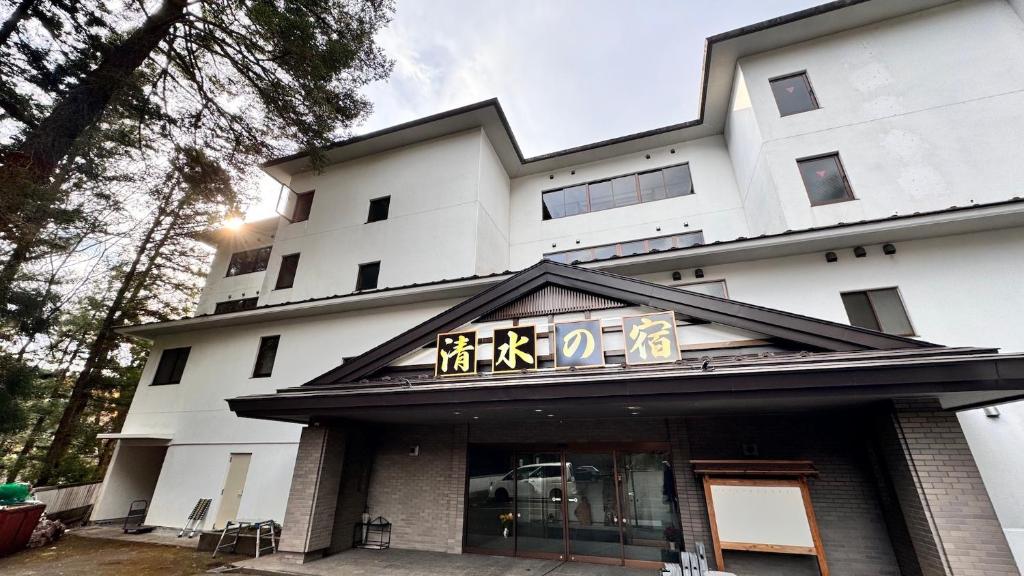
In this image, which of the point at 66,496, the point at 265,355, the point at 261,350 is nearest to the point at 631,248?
the point at 265,355

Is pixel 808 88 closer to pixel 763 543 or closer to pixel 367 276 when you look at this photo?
pixel 763 543

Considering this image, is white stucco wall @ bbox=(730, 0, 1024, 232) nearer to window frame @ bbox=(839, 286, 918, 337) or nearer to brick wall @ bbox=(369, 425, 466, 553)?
window frame @ bbox=(839, 286, 918, 337)

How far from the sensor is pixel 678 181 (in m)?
12.8

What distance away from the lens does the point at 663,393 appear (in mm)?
4996

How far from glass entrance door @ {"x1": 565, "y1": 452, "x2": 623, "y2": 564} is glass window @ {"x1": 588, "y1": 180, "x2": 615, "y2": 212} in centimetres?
835

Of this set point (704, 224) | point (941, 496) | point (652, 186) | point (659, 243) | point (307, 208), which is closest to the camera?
point (941, 496)

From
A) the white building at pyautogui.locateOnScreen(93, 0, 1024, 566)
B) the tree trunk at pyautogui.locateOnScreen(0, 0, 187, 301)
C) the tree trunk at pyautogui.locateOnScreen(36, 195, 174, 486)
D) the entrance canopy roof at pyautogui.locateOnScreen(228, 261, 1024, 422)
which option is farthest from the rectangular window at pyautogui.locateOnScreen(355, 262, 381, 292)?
the tree trunk at pyautogui.locateOnScreen(36, 195, 174, 486)

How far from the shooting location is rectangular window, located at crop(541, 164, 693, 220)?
12750 millimetres

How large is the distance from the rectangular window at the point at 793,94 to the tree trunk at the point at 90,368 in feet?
65.2

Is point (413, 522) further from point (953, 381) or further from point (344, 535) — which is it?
point (953, 381)

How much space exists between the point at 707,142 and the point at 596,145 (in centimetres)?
358

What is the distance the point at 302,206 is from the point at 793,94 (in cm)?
1615

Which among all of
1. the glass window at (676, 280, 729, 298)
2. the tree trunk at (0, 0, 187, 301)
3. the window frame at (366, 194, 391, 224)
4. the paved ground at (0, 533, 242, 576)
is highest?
the window frame at (366, 194, 391, 224)

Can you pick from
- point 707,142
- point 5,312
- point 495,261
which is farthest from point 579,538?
point 707,142
